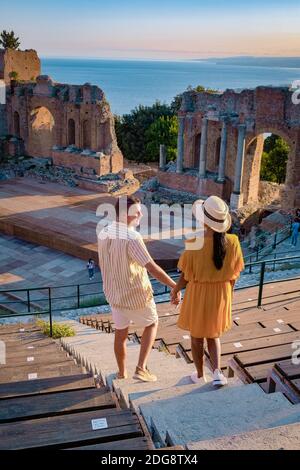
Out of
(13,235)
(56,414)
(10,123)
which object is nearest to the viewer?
(56,414)

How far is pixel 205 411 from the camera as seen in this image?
4.11m

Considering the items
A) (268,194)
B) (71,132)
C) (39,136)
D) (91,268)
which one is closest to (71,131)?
(71,132)

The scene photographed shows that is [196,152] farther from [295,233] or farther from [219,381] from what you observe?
[219,381]

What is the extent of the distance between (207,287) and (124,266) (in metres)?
0.91

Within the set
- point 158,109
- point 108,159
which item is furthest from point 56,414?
point 158,109

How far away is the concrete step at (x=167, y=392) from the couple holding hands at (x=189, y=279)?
132 mm

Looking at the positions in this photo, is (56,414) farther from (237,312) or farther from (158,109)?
(158,109)

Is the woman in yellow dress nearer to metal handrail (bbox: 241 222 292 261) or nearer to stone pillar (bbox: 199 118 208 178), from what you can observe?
metal handrail (bbox: 241 222 292 261)

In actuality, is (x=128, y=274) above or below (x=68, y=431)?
above

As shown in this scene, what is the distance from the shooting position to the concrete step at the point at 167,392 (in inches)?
177

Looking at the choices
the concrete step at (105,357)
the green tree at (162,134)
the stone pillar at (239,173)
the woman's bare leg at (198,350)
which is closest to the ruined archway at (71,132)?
the green tree at (162,134)
